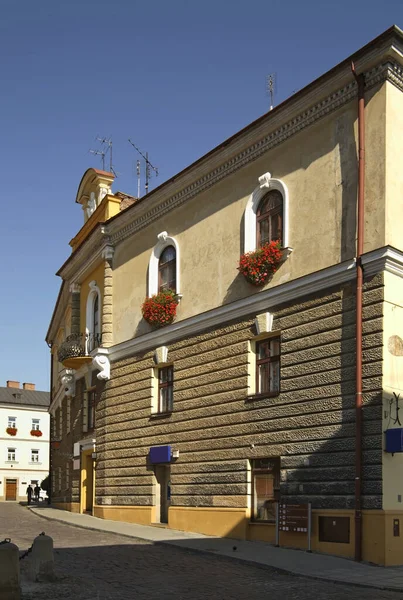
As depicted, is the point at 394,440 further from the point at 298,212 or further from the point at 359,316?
the point at 298,212

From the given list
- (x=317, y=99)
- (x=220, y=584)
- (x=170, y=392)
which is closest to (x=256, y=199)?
(x=317, y=99)

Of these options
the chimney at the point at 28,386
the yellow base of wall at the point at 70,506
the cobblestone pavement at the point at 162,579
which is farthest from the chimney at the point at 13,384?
the cobblestone pavement at the point at 162,579

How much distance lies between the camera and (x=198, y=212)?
22703 millimetres

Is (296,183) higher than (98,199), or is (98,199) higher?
(98,199)

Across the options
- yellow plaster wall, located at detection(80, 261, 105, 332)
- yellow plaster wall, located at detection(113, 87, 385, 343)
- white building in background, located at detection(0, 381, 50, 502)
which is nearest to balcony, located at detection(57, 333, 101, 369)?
yellow plaster wall, located at detection(80, 261, 105, 332)

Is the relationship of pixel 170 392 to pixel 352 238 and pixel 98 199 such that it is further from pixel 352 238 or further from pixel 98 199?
pixel 98 199

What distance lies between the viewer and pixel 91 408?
3020cm

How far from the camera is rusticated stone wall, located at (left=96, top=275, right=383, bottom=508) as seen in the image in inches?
640

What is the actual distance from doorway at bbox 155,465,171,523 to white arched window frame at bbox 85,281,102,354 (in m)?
6.67

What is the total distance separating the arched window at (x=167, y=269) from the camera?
78.5ft

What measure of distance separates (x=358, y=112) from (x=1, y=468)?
208 feet

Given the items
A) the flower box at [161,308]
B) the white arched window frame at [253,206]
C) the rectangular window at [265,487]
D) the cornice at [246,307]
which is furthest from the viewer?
the flower box at [161,308]

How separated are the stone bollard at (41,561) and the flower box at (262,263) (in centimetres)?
887

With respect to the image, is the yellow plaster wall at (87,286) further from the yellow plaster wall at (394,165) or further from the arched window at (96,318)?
the yellow plaster wall at (394,165)
